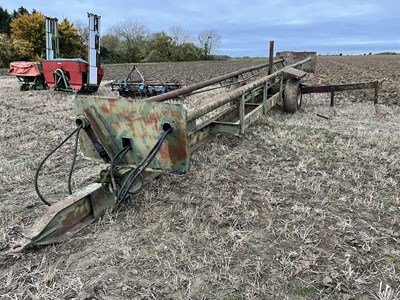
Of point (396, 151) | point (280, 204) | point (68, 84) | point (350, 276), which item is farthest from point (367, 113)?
point (68, 84)

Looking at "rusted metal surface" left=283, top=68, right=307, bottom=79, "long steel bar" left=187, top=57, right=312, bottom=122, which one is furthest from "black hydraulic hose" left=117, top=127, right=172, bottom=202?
"rusted metal surface" left=283, top=68, right=307, bottom=79

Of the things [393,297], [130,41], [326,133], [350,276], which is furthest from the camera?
[130,41]

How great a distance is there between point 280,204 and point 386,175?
1.47 metres

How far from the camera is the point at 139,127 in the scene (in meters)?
2.71

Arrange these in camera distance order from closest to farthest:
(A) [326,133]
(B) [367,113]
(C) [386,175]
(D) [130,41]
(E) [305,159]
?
(C) [386,175]
(E) [305,159]
(A) [326,133]
(B) [367,113]
(D) [130,41]

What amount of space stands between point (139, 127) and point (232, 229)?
1077 millimetres

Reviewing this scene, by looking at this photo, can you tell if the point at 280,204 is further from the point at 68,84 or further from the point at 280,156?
the point at 68,84

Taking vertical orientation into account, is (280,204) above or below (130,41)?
below

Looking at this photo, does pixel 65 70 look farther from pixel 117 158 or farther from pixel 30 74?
pixel 117 158

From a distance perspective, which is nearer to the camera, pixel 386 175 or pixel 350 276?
pixel 350 276

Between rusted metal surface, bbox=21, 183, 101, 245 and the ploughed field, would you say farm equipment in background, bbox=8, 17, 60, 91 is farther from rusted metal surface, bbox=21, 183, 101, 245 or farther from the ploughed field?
rusted metal surface, bbox=21, 183, 101, 245

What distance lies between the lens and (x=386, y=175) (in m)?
3.76

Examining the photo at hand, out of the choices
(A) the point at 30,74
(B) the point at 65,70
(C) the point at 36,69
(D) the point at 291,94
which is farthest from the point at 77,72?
(D) the point at 291,94

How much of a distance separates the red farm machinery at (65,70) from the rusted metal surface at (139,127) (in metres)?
7.66
